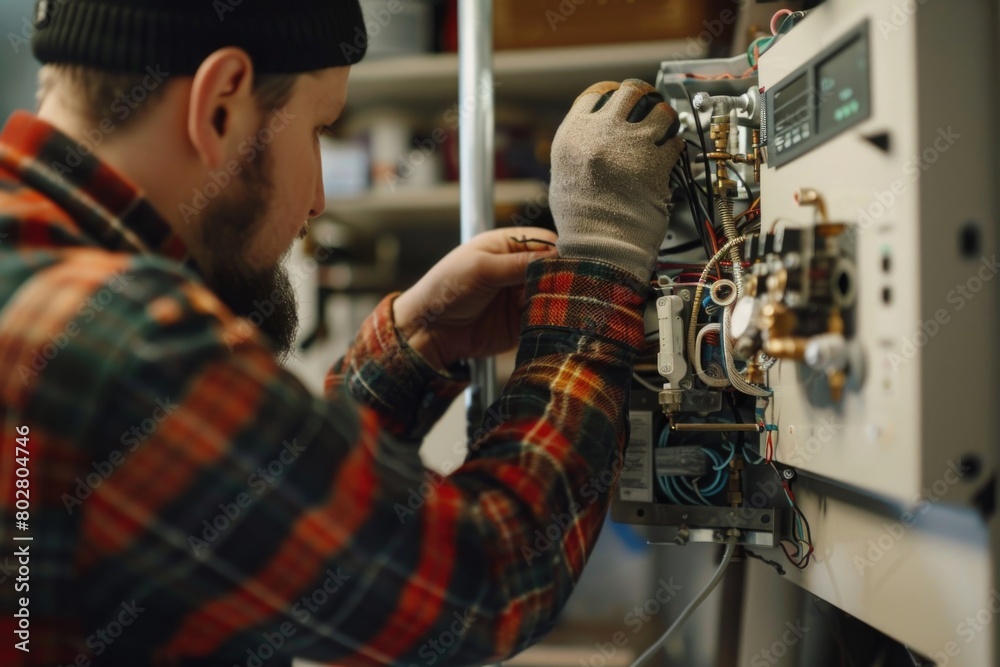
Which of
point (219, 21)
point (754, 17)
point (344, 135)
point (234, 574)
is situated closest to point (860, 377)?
point (234, 574)

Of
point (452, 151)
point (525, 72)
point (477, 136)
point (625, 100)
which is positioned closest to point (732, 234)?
point (625, 100)

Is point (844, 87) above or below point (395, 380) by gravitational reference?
above

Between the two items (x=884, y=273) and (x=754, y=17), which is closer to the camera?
(x=884, y=273)

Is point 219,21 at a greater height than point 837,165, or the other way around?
point 219,21

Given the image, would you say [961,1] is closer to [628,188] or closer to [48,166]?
[628,188]

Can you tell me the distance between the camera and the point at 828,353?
1.78 ft

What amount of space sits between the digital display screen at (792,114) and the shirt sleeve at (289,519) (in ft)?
1.00

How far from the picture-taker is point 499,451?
63cm

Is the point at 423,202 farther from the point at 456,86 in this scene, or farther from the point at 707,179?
the point at 707,179

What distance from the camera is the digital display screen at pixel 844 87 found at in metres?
0.54

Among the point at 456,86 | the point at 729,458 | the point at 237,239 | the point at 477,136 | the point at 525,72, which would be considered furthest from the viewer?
the point at 456,86

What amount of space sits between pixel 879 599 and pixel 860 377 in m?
0.19

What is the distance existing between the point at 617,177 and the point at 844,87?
0.22m

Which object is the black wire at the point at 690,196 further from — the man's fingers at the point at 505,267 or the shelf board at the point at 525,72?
the shelf board at the point at 525,72
